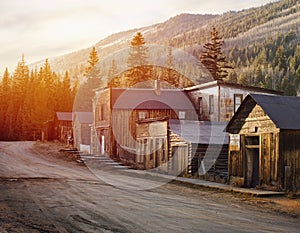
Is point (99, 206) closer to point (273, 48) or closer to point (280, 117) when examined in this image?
point (280, 117)

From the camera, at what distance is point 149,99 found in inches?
1763

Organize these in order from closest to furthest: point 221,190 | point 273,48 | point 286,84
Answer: point 221,190 → point 286,84 → point 273,48

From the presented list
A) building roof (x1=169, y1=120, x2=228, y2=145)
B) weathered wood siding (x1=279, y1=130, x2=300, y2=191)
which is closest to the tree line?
building roof (x1=169, y1=120, x2=228, y2=145)

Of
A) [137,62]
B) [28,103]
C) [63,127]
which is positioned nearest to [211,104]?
[137,62]

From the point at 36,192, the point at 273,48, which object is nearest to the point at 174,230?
the point at 36,192

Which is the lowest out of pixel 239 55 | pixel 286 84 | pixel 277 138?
pixel 277 138

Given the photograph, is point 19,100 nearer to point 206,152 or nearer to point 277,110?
point 206,152

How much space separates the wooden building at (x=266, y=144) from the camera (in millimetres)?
20125

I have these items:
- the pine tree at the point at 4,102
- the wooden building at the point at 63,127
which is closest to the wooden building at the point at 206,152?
the wooden building at the point at 63,127

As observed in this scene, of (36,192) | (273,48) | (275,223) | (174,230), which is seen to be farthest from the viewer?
(273,48)

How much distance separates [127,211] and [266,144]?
966cm

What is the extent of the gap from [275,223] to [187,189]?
32.1ft

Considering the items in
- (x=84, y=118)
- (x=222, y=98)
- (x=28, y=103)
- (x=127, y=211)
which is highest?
(x=28, y=103)

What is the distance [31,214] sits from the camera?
1352 centimetres
